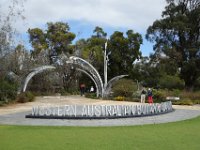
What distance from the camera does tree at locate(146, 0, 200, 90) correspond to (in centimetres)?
4803

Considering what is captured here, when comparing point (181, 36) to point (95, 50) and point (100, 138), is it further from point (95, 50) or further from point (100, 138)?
point (100, 138)

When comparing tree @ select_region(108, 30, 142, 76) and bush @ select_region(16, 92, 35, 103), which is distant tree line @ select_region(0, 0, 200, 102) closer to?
tree @ select_region(108, 30, 142, 76)

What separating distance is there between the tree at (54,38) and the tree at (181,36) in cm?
1157

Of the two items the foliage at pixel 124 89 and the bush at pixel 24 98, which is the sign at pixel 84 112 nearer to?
the bush at pixel 24 98

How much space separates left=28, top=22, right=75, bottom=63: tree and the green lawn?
39.9m

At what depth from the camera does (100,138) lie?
458 inches

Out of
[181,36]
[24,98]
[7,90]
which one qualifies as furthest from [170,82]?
[7,90]

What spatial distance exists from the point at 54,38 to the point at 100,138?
4372 cm

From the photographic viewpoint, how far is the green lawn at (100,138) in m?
10.1

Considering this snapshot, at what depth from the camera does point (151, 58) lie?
50844mm

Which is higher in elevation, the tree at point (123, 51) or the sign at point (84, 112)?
the tree at point (123, 51)

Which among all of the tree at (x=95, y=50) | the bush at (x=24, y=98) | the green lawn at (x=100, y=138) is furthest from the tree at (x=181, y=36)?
the green lawn at (x=100, y=138)

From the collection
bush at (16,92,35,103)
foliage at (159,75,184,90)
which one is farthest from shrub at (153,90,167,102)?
bush at (16,92,35,103)

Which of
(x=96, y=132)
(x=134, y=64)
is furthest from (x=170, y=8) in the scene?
(x=96, y=132)
